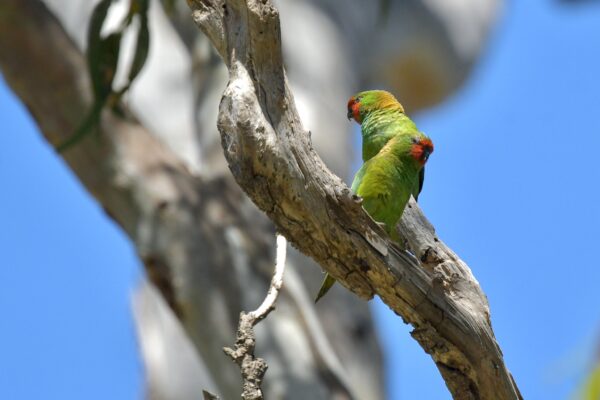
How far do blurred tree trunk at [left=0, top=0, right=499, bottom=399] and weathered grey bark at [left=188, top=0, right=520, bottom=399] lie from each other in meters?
1.62

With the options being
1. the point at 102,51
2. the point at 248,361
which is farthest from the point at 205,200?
the point at 248,361

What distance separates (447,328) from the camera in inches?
57.0

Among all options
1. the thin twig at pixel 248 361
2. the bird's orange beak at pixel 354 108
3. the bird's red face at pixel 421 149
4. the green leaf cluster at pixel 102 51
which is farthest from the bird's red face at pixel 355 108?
the green leaf cluster at pixel 102 51

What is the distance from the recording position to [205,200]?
11.0 feet

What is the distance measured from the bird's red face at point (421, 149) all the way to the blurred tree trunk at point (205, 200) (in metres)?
1.71

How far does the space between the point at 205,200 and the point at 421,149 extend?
6.38 feet

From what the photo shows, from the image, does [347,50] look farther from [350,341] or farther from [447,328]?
[447,328]

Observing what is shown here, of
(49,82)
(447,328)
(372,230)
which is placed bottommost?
(447,328)

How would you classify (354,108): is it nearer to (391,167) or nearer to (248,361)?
(391,167)

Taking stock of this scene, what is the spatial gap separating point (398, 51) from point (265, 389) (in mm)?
2221

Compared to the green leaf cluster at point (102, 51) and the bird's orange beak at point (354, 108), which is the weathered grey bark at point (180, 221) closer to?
the green leaf cluster at point (102, 51)

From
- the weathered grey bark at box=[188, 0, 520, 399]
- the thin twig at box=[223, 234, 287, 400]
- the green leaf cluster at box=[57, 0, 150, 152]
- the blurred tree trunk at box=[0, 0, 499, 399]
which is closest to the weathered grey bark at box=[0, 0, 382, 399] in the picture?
the blurred tree trunk at box=[0, 0, 499, 399]

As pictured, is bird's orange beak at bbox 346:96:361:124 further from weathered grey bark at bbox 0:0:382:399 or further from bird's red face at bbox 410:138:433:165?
weathered grey bark at bbox 0:0:382:399

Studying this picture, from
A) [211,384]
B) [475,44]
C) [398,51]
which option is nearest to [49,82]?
[211,384]
